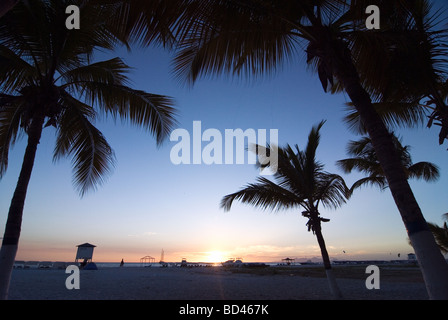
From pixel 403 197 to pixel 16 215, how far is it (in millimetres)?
5743

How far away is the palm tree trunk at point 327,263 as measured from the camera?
7332mm

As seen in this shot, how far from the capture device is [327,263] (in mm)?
7570

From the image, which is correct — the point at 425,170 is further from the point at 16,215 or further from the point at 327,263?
the point at 16,215

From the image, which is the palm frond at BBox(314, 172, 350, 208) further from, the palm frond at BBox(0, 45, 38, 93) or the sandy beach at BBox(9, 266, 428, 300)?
the palm frond at BBox(0, 45, 38, 93)

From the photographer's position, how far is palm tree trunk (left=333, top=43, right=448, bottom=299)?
7.24 ft

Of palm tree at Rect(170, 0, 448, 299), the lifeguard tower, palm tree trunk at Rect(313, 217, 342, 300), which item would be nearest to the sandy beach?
palm tree trunk at Rect(313, 217, 342, 300)

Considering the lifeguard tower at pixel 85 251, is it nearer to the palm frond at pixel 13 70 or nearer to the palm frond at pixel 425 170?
the palm frond at pixel 13 70

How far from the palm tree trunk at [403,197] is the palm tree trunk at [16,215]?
17.9 feet

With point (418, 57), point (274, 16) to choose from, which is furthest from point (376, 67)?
point (274, 16)

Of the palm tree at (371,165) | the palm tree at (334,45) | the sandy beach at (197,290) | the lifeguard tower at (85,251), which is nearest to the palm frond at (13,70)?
the palm tree at (334,45)

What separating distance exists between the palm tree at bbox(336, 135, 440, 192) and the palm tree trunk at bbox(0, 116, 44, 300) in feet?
50.0

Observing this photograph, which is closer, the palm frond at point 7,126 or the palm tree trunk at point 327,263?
the palm frond at point 7,126

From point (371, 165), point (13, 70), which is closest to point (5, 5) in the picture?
point (13, 70)
